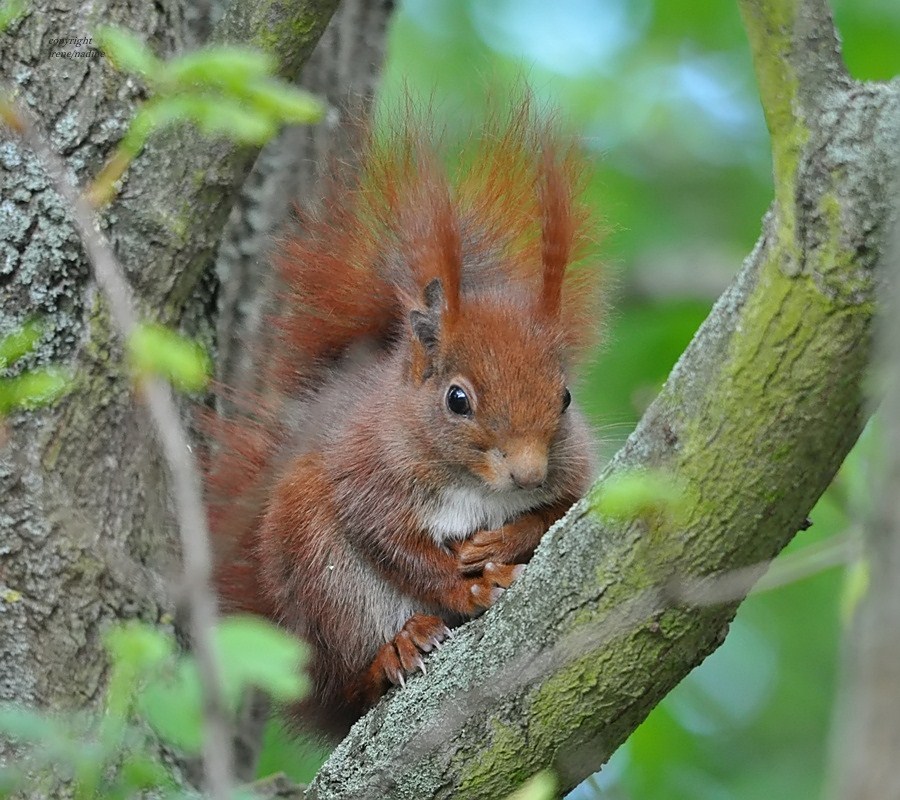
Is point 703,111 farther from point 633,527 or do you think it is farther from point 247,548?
point 633,527

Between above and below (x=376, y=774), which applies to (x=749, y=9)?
above

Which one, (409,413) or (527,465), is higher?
(409,413)

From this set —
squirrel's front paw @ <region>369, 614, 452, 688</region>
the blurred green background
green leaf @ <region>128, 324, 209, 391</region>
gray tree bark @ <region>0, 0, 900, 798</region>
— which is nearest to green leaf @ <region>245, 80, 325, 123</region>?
green leaf @ <region>128, 324, 209, 391</region>

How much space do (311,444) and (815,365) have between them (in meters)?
1.32

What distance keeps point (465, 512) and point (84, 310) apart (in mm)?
775

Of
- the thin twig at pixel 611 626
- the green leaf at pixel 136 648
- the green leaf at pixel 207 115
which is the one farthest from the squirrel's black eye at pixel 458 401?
the green leaf at pixel 136 648

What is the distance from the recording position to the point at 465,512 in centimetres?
245

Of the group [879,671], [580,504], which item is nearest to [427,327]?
[580,504]

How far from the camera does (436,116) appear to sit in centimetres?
265

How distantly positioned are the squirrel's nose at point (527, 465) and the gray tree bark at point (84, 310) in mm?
617

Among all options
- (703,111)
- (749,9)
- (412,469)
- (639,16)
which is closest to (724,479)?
(749,9)

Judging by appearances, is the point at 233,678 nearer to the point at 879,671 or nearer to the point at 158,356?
the point at 158,356

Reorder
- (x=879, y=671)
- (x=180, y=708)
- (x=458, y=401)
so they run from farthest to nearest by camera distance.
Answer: (x=458, y=401), (x=180, y=708), (x=879, y=671)

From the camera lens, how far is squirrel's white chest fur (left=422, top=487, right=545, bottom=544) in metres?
2.44
